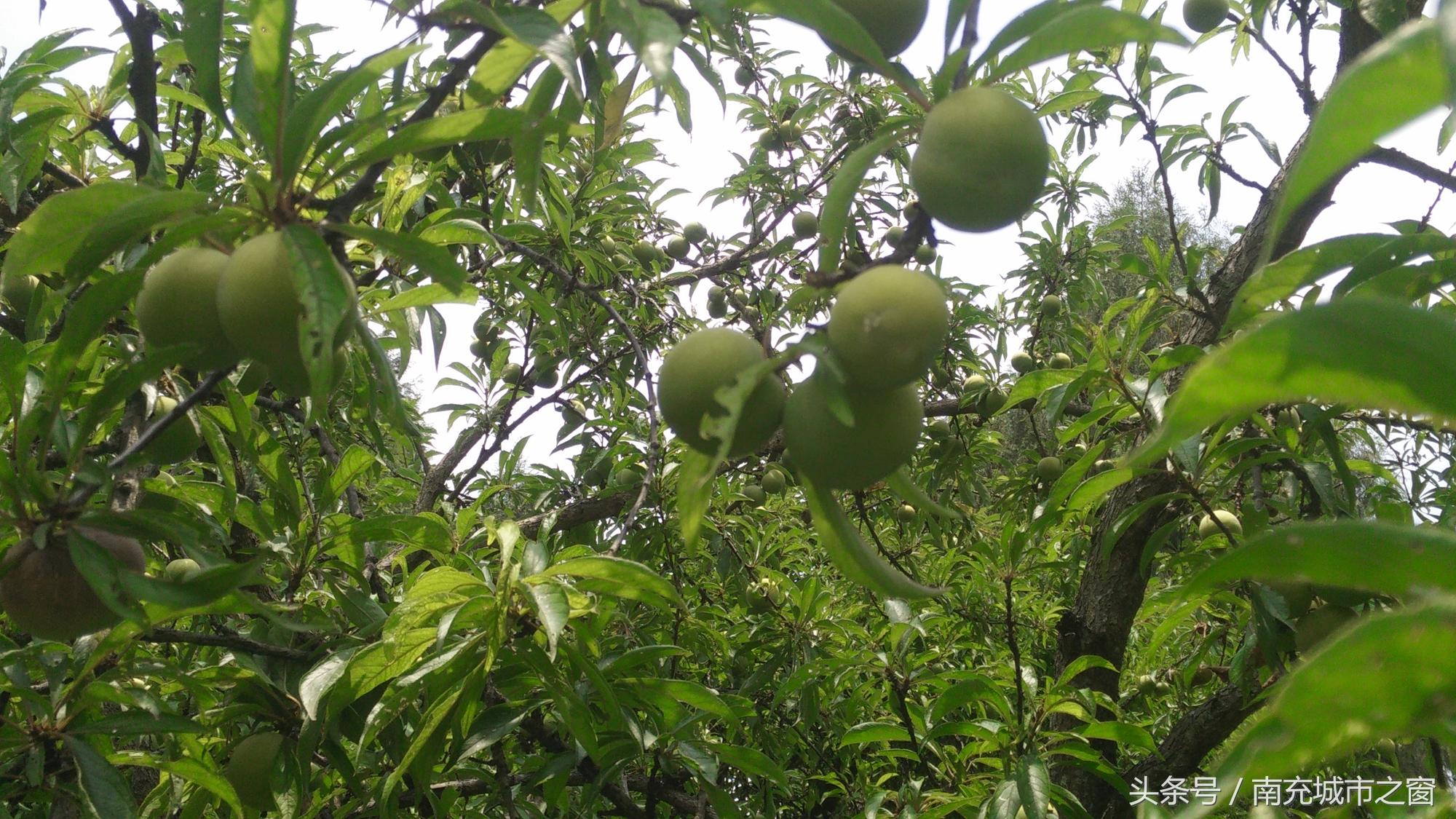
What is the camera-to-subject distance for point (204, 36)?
917 mm

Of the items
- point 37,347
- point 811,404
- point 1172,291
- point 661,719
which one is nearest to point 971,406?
point 1172,291

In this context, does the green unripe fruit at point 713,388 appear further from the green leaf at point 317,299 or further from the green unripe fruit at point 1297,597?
the green unripe fruit at point 1297,597

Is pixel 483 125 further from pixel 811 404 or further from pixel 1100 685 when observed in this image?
pixel 1100 685

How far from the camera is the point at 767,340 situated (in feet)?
5.22

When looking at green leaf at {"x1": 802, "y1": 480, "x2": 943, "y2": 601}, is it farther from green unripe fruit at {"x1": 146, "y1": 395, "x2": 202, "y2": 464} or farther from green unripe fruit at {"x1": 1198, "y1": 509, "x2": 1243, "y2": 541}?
green unripe fruit at {"x1": 1198, "y1": 509, "x2": 1243, "y2": 541}

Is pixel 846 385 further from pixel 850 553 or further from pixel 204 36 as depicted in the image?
pixel 204 36

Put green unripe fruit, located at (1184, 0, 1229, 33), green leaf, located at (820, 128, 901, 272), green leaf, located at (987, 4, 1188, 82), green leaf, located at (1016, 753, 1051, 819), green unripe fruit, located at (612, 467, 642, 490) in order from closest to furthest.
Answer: green leaf, located at (987, 4, 1188, 82) < green leaf, located at (820, 128, 901, 272) < green leaf, located at (1016, 753, 1051, 819) < green unripe fruit, located at (1184, 0, 1229, 33) < green unripe fruit, located at (612, 467, 642, 490)

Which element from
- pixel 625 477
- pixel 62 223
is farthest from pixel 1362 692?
pixel 625 477

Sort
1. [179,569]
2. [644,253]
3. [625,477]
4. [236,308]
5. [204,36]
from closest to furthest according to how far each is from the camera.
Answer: [236,308], [204,36], [179,569], [625,477], [644,253]

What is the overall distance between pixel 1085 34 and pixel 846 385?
327 mm

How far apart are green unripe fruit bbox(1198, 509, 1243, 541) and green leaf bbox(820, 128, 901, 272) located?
4.30 feet

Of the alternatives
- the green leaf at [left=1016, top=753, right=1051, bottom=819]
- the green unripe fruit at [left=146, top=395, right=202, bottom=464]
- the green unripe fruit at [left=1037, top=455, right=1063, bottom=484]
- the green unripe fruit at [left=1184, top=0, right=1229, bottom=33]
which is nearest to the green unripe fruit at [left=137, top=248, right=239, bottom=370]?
the green unripe fruit at [left=146, top=395, right=202, bottom=464]

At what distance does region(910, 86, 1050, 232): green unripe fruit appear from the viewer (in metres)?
0.74

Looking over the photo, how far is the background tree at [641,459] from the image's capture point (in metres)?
0.67
